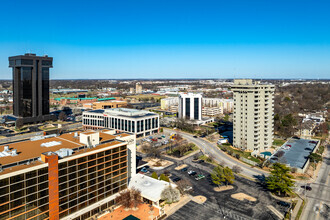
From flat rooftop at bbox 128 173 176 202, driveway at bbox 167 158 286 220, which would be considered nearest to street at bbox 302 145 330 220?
driveway at bbox 167 158 286 220

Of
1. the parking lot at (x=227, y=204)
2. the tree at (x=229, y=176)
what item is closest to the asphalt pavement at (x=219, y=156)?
the parking lot at (x=227, y=204)

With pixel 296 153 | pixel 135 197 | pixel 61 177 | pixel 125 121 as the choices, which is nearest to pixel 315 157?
pixel 296 153

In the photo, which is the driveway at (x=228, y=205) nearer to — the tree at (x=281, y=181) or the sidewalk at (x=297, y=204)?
the sidewalk at (x=297, y=204)

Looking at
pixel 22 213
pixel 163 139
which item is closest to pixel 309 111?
pixel 163 139

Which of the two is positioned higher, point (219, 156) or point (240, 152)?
point (240, 152)

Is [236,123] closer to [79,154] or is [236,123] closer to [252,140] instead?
[252,140]

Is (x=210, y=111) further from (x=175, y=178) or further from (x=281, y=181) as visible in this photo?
(x=281, y=181)
